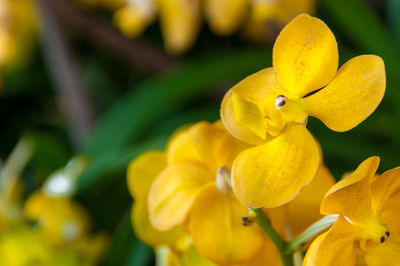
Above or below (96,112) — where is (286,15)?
above

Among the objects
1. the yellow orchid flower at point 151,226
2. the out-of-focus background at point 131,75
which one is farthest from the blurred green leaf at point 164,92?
the yellow orchid flower at point 151,226

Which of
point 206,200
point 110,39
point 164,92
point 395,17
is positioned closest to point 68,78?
point 110,39

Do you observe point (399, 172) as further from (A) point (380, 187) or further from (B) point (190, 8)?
(B) point (190, 8)

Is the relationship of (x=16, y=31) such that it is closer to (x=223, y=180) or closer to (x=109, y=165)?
(x=109, y=165)

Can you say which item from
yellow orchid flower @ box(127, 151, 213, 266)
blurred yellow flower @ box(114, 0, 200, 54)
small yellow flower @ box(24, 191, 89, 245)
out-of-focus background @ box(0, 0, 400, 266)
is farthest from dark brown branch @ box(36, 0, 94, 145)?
yellow orchid flower @ box(127, 151, 213, 266)

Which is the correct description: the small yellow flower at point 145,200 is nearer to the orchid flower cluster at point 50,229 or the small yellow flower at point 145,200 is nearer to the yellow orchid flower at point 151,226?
the yellow orchid flower at point 151,226

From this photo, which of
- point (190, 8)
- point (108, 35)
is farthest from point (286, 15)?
point (108, 35)

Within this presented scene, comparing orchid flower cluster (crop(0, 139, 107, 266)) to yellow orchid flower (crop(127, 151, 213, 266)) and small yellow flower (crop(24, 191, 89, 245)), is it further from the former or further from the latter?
yellow orchid flower (crop(127, 151, 213, 266))
